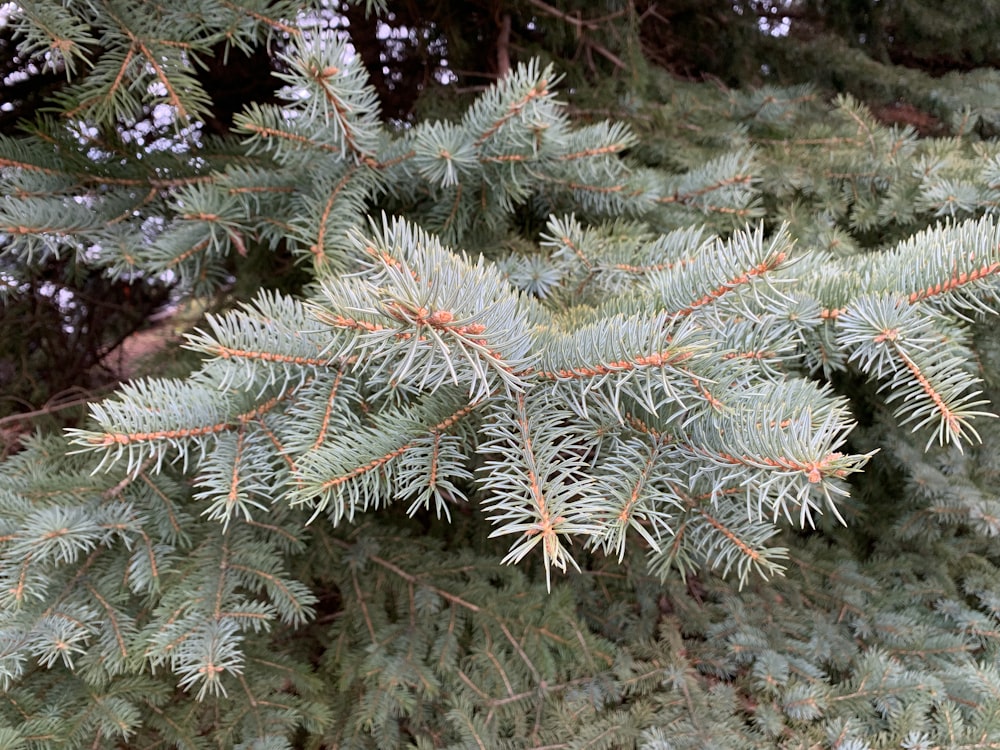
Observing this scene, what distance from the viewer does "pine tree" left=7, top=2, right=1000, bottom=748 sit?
0.59 meters

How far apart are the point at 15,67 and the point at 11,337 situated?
0.86 metres

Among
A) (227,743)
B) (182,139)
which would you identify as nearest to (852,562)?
(227,743)

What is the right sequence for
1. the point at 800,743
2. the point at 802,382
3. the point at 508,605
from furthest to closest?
the point at 508,605 → the point at 800,743 → the point at 802,382

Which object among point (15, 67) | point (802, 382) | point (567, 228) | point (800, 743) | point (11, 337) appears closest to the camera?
point (802, 382)

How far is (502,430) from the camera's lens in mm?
621

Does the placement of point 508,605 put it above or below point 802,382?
below

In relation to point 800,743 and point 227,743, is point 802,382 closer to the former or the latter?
point 800,743

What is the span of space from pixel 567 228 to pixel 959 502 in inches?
48.7

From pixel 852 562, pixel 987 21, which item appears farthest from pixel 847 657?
pixel 987 21

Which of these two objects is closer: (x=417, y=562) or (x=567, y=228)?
(x=567, y=228)

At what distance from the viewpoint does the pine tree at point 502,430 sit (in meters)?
0.59

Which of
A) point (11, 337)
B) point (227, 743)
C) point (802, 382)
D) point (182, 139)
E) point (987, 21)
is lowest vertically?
point (227, 743)

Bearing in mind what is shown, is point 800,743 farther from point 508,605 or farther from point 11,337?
point 11,337

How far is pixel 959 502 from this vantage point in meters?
1.37
